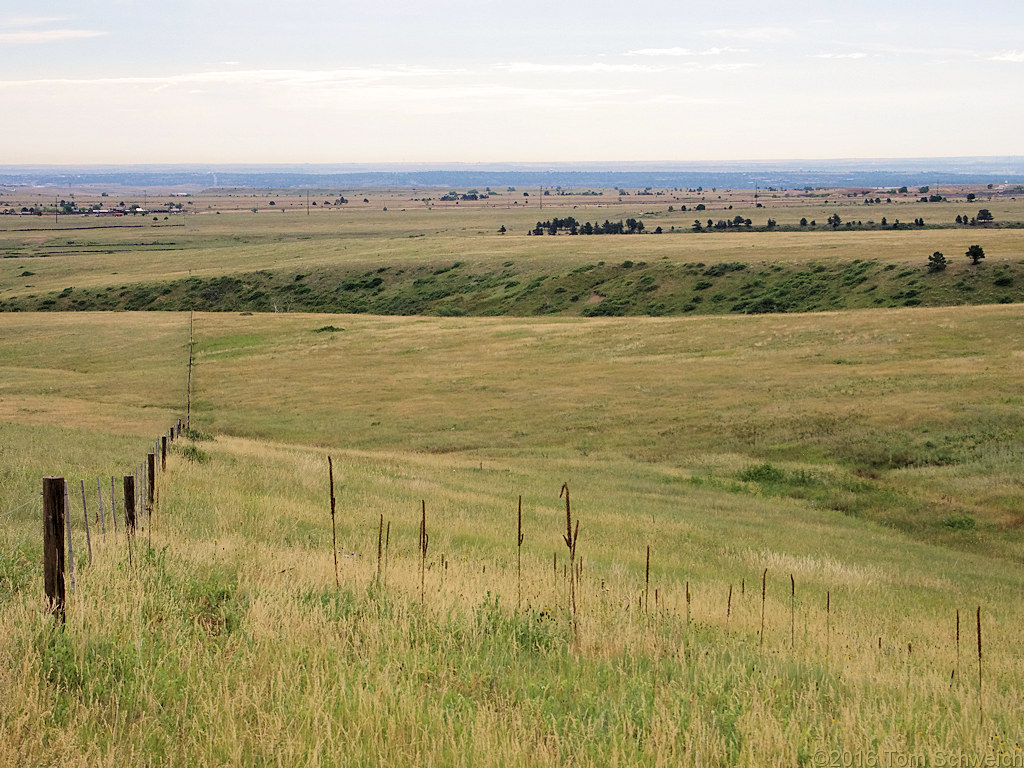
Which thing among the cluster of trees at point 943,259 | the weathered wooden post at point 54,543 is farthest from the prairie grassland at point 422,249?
Answer: the weathered wooden post at point 54,543

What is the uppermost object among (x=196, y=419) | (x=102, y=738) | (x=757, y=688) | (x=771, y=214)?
(x=771, y=214)

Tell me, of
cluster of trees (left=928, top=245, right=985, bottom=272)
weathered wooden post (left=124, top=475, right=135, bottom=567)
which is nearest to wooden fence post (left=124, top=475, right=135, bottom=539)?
weathered wooden post (left=124, top=475, right=135, bottom=567)

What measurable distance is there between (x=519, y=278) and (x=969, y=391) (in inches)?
2304

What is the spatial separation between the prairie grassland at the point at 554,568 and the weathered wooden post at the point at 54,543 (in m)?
0.16

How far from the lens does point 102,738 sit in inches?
213

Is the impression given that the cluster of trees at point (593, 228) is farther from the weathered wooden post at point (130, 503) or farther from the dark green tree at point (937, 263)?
the weathered wooden post at point (130, 503)

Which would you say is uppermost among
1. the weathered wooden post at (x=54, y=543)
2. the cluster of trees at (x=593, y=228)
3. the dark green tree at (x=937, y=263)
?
the cluster of trees at (x=593, y=228)

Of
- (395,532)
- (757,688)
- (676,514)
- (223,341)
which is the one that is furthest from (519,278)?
(757,688)

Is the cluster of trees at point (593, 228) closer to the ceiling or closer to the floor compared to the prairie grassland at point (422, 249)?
closer to the ceiling

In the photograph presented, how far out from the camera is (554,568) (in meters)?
9.60

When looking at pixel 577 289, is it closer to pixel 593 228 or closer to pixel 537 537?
pixel 537 537

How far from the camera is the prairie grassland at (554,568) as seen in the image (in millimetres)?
5766

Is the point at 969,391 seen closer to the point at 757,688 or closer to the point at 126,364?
the point at 757,688

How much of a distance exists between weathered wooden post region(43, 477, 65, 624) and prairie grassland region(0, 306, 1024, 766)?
0.54 feet
